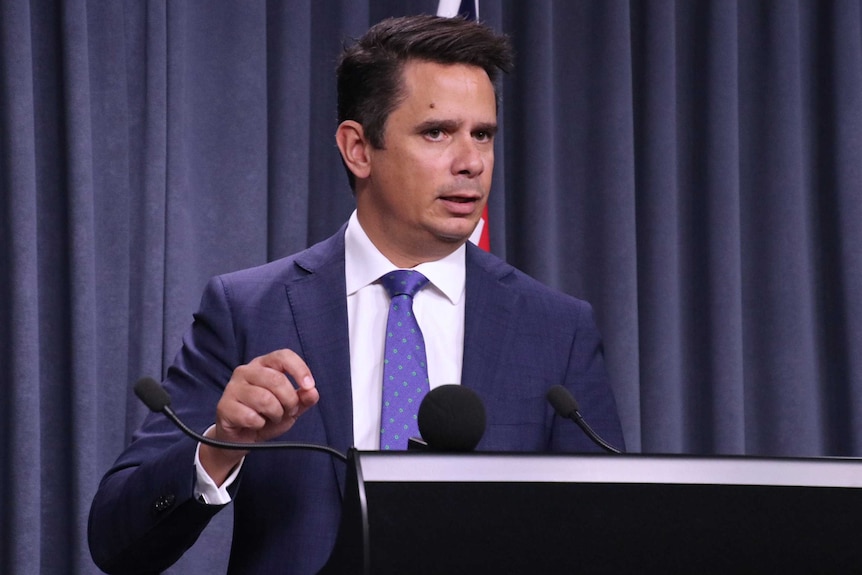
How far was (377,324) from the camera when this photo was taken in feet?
5.97

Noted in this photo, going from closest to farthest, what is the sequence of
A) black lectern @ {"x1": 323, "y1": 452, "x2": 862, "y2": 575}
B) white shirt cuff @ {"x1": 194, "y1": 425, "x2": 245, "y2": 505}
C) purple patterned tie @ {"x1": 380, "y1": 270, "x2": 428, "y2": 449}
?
black lectern @ {"x1": 323, "y1": 452, "x2": 862, "y2": 575} < white shirt cuff @ {"x1": 194, "y1": 425, "x2": 245, "y2": 505} < purple patterned tie @ {"x1": 380, "y1": 270, "x2": 428, "y2": 449}

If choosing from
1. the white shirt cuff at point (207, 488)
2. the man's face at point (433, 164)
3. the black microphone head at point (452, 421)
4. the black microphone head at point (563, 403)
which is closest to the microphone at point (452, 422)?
the black microphone head at point (452, 421)

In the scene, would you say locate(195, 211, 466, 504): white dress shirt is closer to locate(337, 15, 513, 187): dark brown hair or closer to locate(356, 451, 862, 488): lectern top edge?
locate(337, 15, 513, 187): dark brown hair

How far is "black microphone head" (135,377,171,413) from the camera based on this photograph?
1.09 meters

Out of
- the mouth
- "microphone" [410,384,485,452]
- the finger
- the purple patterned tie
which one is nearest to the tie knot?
the purple patterned tie

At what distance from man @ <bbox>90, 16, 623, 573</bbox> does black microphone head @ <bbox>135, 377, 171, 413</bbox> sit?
1.32ft

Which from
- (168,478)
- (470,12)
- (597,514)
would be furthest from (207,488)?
(470,12)

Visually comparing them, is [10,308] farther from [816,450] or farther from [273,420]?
[816,450]

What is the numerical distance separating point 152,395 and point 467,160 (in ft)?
2.77

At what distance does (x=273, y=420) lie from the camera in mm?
1161

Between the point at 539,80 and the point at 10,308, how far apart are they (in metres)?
1.56

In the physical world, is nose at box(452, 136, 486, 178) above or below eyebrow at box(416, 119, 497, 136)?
below

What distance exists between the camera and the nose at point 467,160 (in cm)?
180

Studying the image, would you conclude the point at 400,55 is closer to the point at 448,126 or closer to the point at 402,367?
the point at 448,126
